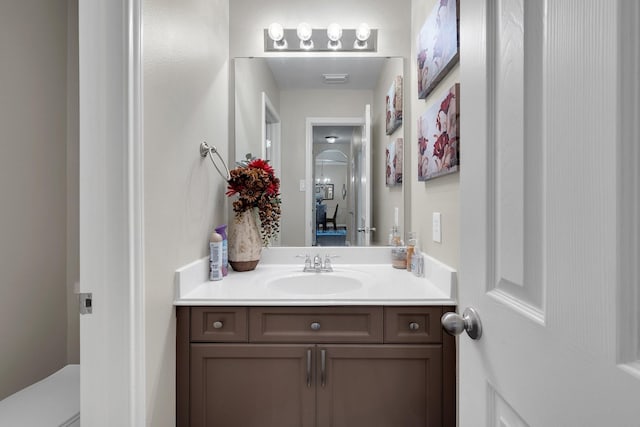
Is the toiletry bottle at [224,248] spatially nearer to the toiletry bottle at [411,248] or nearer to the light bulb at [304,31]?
the toiletry bottle at [411,248]

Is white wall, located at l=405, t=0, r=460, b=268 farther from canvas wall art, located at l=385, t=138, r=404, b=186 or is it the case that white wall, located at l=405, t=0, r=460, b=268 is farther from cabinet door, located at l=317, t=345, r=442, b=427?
cabinet door, located at l=317, t=345, r=442, b=427

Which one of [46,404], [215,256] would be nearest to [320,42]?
[215,256]

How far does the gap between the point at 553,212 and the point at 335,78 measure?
5.40 ft

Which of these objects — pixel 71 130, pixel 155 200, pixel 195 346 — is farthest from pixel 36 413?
pixel 71 130

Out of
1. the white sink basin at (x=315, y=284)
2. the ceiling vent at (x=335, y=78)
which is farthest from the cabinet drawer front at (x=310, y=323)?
the ceiling vent at (x=335, y=78)

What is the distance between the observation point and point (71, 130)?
1490 mm

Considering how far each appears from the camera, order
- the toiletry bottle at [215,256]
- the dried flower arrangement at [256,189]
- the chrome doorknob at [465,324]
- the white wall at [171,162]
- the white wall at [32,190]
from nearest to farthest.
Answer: the chrome doorknob at [465,324]
the white wall at [171,162]
the white wall at [32,190]
the toiletry bottle at [215,256]
the dried flower arrangement at [256,189]

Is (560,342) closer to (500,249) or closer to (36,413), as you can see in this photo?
(500,249)

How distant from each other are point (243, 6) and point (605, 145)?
1996 millimetres

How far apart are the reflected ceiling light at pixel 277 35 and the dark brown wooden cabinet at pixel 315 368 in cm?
147

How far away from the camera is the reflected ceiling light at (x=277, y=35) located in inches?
70.6

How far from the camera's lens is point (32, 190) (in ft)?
4.50

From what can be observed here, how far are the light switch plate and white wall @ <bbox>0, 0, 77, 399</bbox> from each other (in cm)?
170

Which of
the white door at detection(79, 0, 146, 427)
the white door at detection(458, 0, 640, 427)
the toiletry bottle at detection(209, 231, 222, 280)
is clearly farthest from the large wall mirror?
the white door at detection(458, 0, 640, 427)
